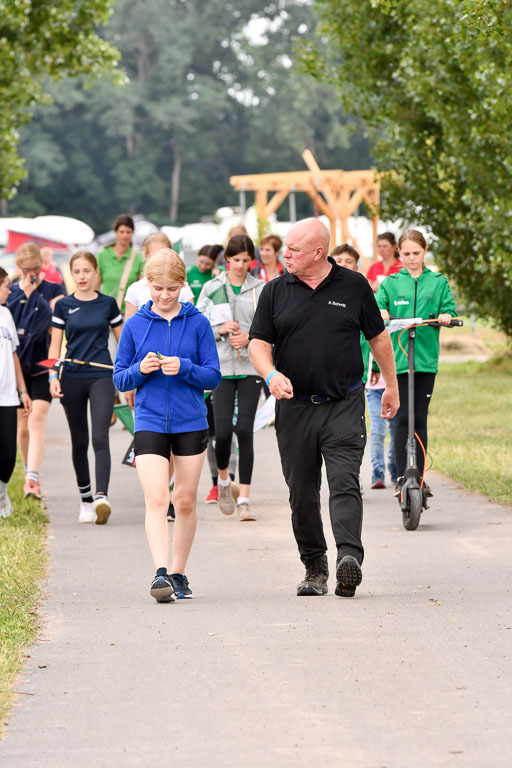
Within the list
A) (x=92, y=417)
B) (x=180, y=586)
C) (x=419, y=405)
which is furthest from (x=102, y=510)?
(x=180, y=586)

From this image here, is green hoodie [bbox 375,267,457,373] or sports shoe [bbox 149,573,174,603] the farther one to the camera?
green hoodie [bbox 375,267,457,373]

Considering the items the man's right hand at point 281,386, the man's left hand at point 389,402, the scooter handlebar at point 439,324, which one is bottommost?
the man's left hand at point 389,402

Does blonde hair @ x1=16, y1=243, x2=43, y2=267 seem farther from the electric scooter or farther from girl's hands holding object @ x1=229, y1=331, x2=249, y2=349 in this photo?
the electric scooter

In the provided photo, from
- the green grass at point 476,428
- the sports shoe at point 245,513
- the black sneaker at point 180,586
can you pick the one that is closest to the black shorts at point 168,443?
the black sneaker at point 180,586

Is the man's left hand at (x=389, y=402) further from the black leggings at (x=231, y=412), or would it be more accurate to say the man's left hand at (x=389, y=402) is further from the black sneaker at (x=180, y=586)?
the black leggings at (x=231, y=412)

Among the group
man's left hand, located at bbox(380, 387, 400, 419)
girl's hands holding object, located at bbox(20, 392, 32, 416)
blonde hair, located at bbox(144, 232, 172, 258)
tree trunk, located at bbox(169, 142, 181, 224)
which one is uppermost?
tree trunk, located at bbox(169, 142, 181, 224)

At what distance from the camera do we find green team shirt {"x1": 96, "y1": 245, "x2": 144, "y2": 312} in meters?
13.5

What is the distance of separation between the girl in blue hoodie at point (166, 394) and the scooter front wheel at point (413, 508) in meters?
2.60

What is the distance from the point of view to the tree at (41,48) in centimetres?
2116

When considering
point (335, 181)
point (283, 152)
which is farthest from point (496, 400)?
point (283, 152)

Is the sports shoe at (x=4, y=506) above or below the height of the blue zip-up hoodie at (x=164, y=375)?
below

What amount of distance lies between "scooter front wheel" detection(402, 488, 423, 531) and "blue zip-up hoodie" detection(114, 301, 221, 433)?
265 centimetres

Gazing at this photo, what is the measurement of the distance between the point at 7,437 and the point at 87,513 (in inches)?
30.9

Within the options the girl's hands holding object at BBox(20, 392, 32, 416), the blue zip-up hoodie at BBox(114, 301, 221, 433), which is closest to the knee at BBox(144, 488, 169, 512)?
the blue zip-up hoodie at BBox(114, 301, 221, 433)
